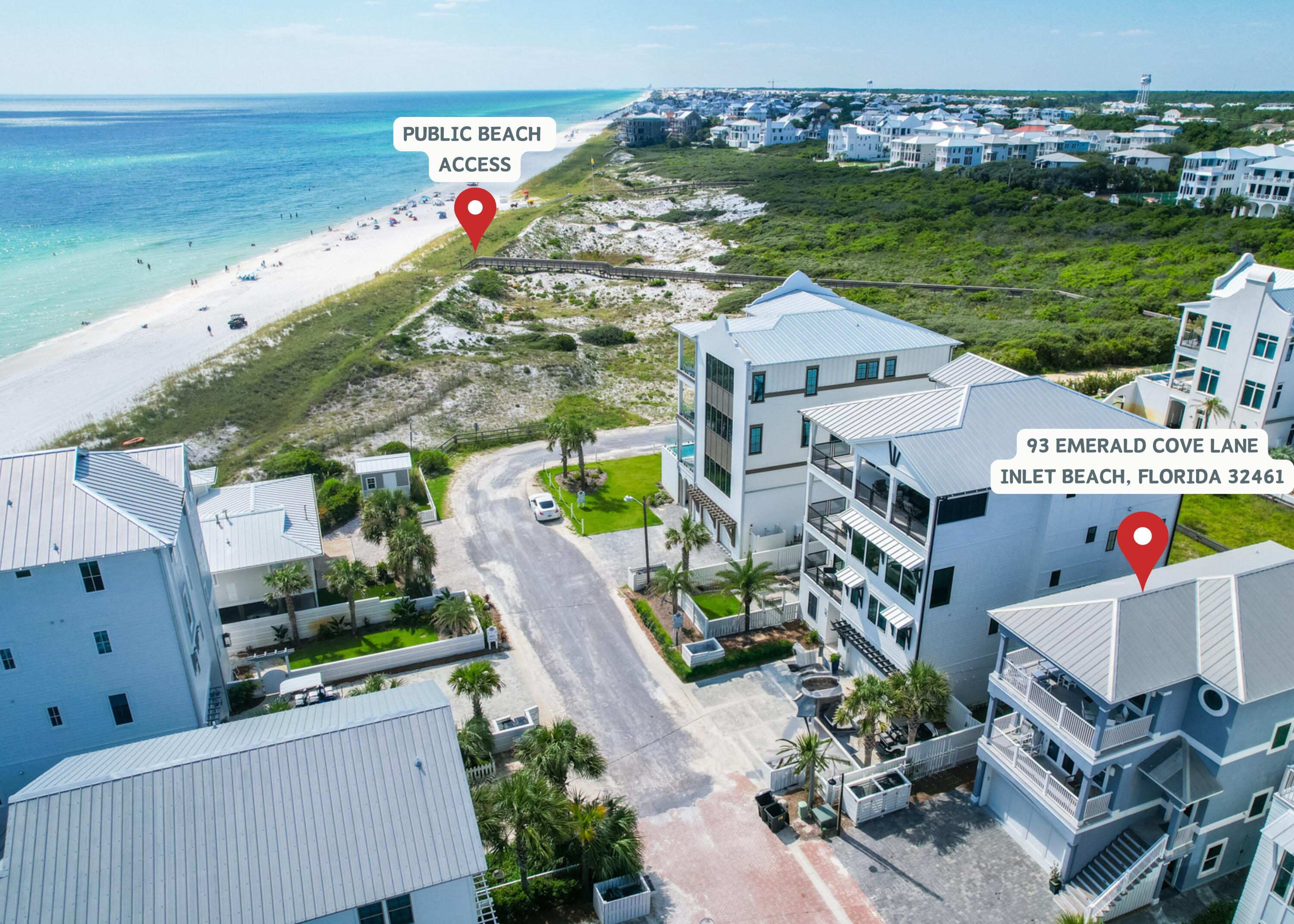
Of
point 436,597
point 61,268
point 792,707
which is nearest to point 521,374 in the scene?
point 436,597

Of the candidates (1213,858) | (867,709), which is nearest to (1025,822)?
(1213,858)

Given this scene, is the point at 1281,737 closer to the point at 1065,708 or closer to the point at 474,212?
the point at 1065,708

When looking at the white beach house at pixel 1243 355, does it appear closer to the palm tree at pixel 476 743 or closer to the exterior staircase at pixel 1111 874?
the exterior staircase at pixel 1111 874

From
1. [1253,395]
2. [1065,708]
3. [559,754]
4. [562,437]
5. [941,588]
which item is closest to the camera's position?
[1065,708]

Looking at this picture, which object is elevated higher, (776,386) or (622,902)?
(776,386)

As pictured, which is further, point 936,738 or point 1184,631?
point 936,738

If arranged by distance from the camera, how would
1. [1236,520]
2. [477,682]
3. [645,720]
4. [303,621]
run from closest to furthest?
[477,682] < [645,720] < [303,621] < [1236,520]

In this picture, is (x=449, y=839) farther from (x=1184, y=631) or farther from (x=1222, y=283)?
(x=1222, y=283)
